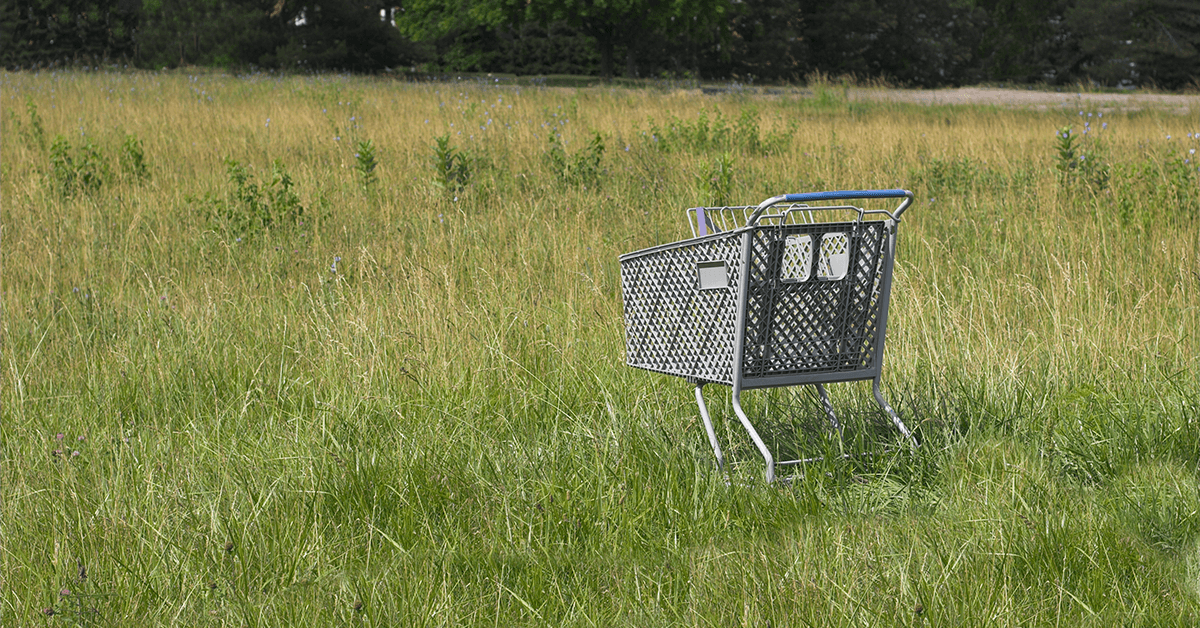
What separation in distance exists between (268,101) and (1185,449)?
A: 42.7 feet

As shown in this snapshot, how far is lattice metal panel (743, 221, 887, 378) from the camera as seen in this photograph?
276cm

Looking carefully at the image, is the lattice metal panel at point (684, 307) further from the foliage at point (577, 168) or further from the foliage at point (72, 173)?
the foliage at point (72, 173)

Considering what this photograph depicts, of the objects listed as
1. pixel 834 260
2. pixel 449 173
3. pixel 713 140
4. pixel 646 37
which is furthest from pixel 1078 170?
pixel 646 37

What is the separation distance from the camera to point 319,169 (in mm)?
8383

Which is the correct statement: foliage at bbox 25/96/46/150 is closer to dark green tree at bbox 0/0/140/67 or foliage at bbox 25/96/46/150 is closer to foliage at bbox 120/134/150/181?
foliage at bbox 120/134/150/181

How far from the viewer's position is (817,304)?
2.88 m

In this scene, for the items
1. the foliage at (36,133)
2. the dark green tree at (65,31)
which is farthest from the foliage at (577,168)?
the dark green tree at (65,31)

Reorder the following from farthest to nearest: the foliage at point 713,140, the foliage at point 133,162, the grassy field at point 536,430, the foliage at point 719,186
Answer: the foliage at point 713,140 → the foliage at point 133,162 → the foliage at point 719,186 → the grassy field at point 536,430

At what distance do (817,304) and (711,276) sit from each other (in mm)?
344

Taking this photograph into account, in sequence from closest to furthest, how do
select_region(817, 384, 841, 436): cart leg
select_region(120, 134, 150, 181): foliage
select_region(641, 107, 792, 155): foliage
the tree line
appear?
select_region(817, 384, 841, 436): cart leg → select_region(120, 134, 150, 181): foliage → select_region(641, 107, 792, 155): foliage → the tree line

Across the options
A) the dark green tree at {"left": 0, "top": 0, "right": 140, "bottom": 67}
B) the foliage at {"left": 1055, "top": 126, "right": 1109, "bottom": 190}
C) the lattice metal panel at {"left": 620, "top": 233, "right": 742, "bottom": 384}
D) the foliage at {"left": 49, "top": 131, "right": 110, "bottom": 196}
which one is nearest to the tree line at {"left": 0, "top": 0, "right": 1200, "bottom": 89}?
the dark green tree at {"left": 0, "top": 0, "right": 140, "bottom": 67}

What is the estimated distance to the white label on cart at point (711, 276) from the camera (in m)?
2.79

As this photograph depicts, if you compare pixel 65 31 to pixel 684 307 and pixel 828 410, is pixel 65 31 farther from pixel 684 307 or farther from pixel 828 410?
pixel 828 410

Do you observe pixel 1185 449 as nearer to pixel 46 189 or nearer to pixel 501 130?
pixel 46 189
